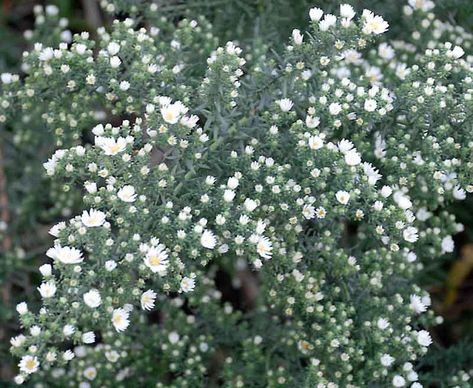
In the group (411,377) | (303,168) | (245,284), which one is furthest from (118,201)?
(245,284)

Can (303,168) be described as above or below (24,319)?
above

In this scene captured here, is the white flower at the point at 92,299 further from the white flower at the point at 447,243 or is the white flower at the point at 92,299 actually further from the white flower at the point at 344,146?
the white flower at the point at 447,243

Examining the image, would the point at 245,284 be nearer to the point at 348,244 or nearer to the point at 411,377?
the point at 348,244

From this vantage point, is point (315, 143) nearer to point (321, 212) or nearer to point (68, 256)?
point (321, 212)

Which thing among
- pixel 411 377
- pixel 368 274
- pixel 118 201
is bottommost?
pixel 411 377

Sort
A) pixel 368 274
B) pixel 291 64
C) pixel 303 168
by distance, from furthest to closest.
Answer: pixel 368 274 → pixel 291 64 → pixel 303 168

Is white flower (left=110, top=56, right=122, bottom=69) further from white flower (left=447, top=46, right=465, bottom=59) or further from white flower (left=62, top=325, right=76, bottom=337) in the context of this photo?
white flower (left=447, top=46, right=465, bottom=59)

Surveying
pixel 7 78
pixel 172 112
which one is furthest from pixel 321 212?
pixel 7 78
